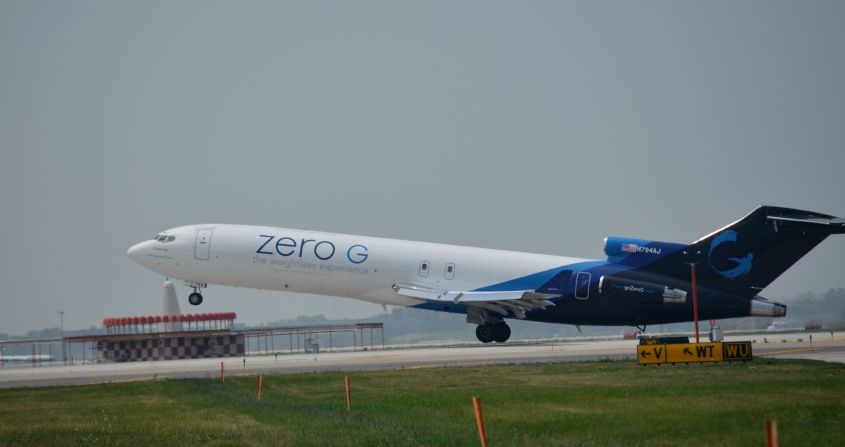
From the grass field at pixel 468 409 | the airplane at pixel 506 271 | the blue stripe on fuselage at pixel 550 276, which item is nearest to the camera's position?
the grass field at pixel 468 409

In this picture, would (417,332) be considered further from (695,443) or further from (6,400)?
(695,443)

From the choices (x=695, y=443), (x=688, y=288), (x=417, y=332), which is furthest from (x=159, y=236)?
(x=417, y=332)

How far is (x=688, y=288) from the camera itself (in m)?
45.8

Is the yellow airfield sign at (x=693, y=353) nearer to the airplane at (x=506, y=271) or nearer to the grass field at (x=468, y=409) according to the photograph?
the grass field at (x=468, y=409)

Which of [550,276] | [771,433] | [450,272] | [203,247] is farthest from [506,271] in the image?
[771,433]

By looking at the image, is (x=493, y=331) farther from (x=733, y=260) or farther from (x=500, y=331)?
(x=733, y=260)

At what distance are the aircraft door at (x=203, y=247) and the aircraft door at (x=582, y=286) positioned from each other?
19.0 meters

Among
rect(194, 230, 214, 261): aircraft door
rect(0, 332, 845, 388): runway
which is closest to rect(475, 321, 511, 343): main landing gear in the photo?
rect(0, 332, 845, 388): runway

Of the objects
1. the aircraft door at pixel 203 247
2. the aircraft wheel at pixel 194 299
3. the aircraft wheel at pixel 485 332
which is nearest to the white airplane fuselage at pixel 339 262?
the aircraft door at pixel 203 247

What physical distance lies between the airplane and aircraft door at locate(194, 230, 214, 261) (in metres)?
0.06

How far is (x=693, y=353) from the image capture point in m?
31.4

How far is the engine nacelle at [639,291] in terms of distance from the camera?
1806 inches

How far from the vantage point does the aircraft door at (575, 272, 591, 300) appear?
46969 millimetres

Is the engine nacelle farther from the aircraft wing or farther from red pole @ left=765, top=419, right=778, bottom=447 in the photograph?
red pole @ left=765, top=419, right=778, bottom=447
